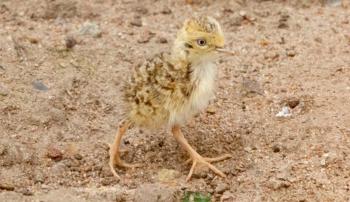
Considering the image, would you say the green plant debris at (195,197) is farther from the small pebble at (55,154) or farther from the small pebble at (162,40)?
the small pebble at (162,40)

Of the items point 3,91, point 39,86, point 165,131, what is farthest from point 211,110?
point 3,91

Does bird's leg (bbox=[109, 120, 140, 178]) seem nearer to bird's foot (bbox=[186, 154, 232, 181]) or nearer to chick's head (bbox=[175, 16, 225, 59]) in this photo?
bird's foot (bbox=[186, 154, 232, 181])

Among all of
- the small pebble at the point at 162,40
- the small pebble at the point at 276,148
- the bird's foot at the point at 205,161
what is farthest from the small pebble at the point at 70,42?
the small pebble at the point at 276,148

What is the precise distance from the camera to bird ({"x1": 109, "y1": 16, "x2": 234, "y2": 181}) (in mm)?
5219

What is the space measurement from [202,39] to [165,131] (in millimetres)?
903

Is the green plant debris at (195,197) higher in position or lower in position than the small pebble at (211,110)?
lower

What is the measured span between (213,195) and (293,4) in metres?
2.66

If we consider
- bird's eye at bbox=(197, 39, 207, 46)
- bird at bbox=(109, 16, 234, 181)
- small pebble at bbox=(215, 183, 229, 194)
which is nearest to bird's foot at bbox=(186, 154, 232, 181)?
bird at bbox=(109, 16, 234, 181)

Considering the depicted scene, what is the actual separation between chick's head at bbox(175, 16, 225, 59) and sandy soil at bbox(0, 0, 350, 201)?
2.30 feet

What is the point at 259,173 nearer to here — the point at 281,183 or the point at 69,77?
the point at 281,183

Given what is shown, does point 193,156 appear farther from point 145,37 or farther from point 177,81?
point 145,37

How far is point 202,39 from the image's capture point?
5219 millimetres

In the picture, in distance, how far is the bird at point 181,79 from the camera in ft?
17.1

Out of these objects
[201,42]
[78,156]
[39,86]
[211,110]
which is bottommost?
[78,156]
